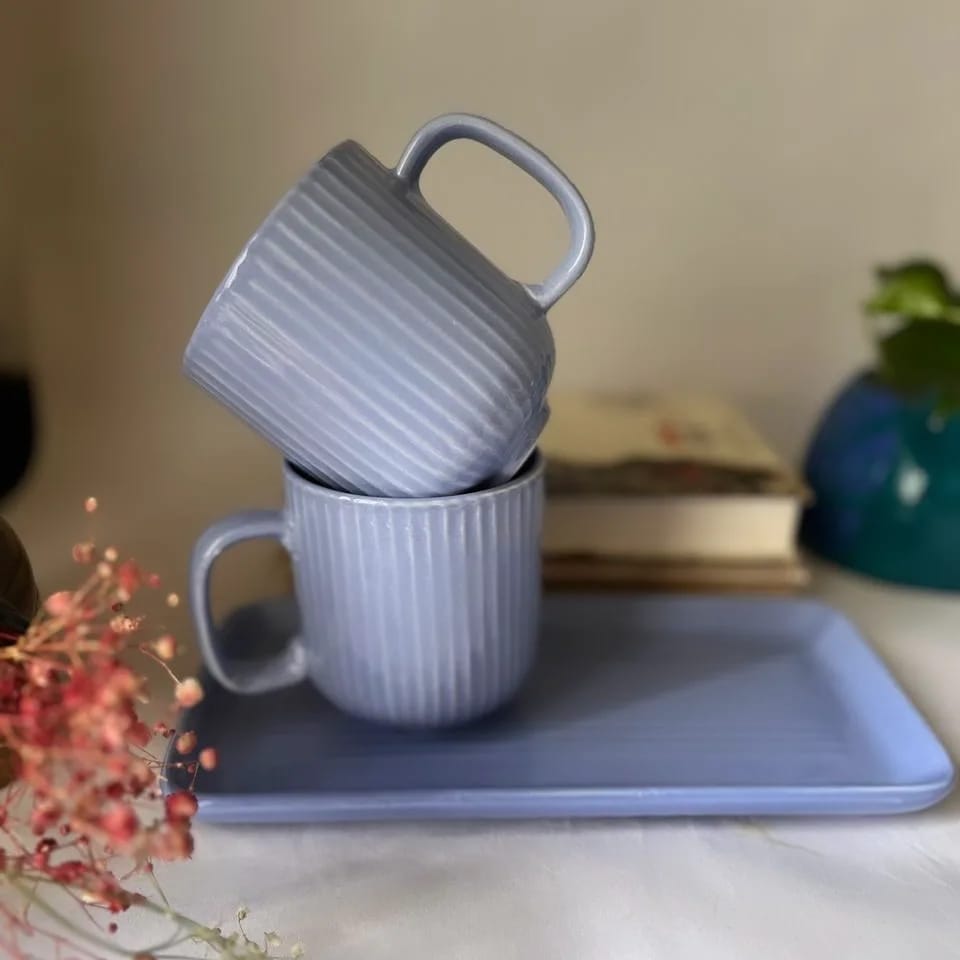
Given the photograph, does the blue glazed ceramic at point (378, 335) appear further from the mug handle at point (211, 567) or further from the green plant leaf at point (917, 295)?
the green plant leaf at point (917, 295)

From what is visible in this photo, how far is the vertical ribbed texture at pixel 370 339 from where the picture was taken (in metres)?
0.38

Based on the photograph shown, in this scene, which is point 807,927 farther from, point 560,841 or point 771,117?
point 771,117

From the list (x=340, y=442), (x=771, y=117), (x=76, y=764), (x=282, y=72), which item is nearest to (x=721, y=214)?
(x=771, y=117)

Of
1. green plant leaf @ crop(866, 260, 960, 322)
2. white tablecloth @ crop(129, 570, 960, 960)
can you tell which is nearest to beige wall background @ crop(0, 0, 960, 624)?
green plant leaf @ crop(866, 260, 960, 322)

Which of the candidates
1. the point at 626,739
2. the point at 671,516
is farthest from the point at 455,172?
the point at 626,739

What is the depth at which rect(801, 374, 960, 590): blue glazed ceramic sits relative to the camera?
61 centimetres

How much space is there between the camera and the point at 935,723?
0.50 m

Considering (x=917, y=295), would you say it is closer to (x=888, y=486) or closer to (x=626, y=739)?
(x=888, y=486)

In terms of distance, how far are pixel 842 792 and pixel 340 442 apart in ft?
0.84

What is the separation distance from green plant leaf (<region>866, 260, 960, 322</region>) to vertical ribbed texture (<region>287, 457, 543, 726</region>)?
0.29 metres

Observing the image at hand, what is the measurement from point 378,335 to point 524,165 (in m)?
0.10

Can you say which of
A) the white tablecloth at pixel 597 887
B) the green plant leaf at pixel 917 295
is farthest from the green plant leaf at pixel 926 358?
the white tablecloth at pixel 597 887

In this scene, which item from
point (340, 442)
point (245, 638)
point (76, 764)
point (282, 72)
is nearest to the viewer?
point (76, 764)

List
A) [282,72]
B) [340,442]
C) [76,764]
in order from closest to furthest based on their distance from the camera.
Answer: [76,764] → [340,442] → [282,72]
